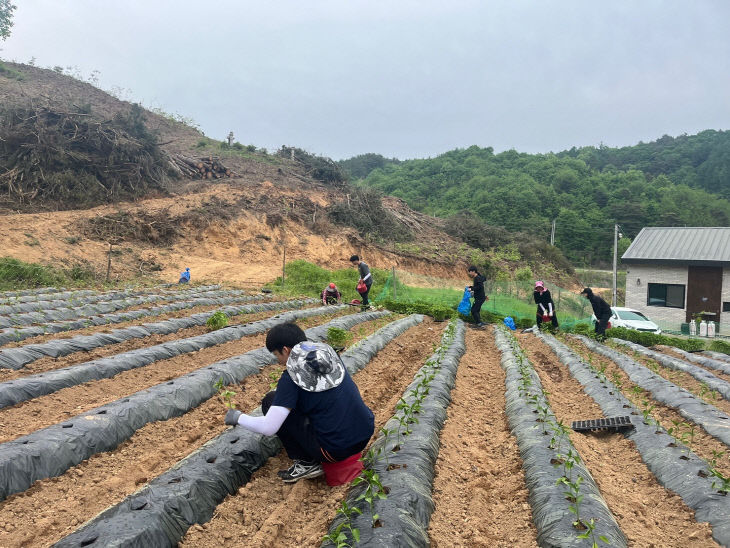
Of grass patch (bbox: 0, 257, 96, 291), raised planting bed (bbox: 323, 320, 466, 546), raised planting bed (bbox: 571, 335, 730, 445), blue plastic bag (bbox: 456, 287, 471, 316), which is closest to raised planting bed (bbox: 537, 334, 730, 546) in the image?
raised planting bed (bbox: 571, 335, 730, 445)

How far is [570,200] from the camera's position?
4184cm

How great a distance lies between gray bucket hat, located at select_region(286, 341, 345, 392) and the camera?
3008mm

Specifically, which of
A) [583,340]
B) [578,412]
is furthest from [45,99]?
[578,412]

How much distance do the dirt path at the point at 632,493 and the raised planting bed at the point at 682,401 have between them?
0.85 meters

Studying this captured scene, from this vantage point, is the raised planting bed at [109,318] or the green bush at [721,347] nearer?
the raised planting bed at [109,318]

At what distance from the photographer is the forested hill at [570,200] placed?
3962 centimetres

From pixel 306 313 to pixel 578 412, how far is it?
5.99m

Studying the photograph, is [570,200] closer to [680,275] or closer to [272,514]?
[680,275]

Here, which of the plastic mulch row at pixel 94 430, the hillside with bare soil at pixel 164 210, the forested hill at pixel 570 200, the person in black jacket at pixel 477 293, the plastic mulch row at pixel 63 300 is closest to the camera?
the plastic mulch row at pixel 94 430

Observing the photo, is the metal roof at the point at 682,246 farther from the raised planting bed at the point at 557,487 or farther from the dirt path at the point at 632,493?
the raised planting bed at the point at 557,487

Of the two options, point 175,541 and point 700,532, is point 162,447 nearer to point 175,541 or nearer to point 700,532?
point 175,541

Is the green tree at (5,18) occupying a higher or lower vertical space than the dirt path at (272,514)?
higher

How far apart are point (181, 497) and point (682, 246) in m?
24.4

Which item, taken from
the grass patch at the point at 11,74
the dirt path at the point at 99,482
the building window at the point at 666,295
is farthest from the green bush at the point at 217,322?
the grass patch at the point at 11,74
